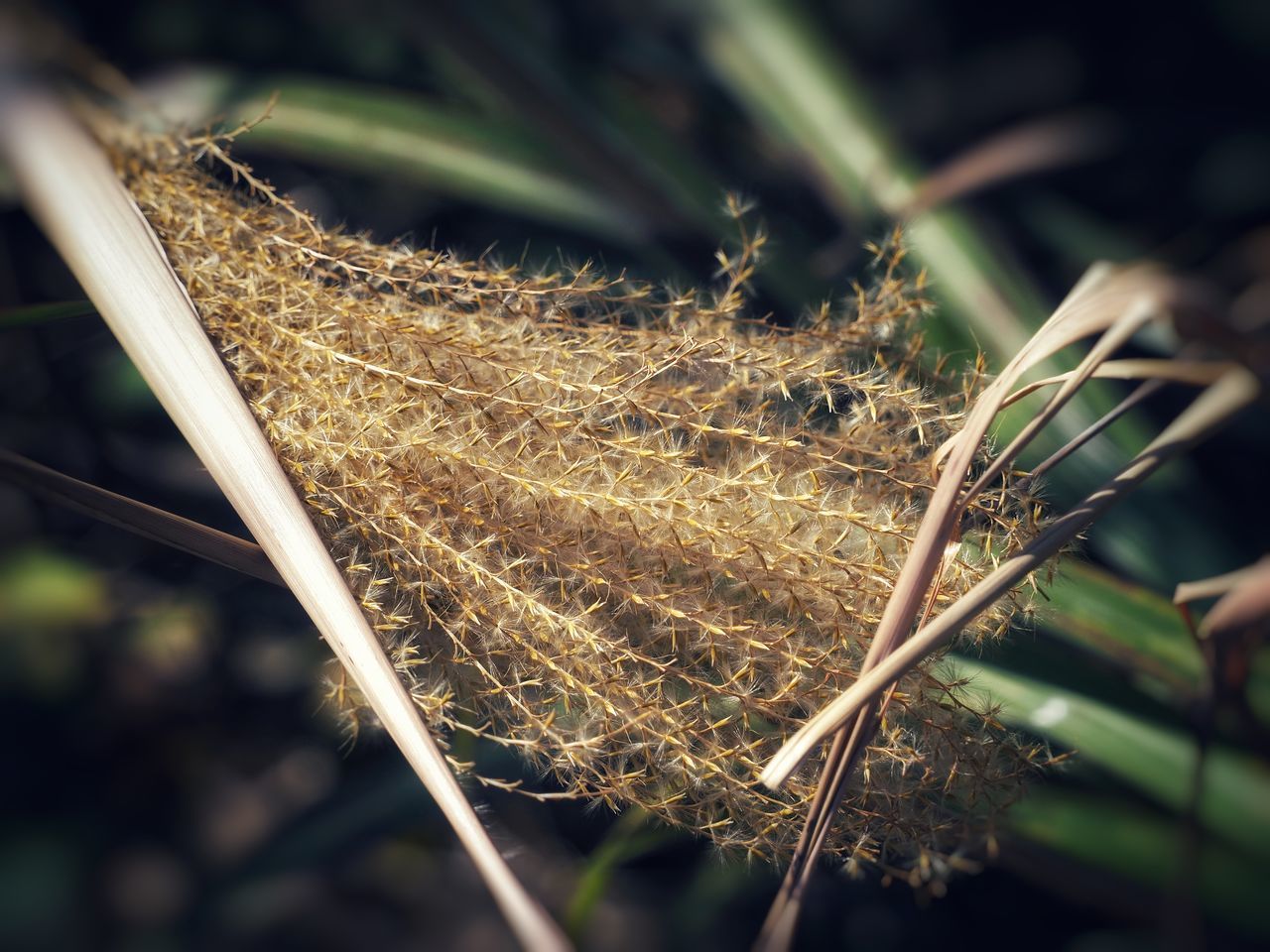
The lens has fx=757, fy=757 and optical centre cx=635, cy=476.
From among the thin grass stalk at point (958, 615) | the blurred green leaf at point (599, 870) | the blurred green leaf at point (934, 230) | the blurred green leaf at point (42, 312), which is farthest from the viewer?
the blurred green leaf at point (934, 230)

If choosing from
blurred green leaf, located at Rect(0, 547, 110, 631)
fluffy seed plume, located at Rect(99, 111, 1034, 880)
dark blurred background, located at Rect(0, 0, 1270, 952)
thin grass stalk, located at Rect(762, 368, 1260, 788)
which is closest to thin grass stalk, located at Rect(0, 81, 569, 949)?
fluffy seed plume, located at Rect(99, 111, 1034, 880)

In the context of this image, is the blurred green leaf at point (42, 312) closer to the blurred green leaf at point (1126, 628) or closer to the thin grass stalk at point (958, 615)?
the thin grass stalk at point (958, 615)

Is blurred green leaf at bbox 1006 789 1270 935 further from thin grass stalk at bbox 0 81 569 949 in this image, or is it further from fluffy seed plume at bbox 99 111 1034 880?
thin grass stalk at bbox 0 81 569 949

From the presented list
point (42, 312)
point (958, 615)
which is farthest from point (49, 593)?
point (958, 615)

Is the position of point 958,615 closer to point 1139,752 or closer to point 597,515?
point 597,515

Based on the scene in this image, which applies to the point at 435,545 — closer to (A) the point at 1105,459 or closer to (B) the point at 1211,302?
(B) the point at 1211,302

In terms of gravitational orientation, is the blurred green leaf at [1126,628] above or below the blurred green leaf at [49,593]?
above

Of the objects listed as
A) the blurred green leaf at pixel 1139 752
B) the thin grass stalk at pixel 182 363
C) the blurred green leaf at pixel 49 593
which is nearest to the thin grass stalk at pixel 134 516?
the thin grass stalk at pixel 182 363
